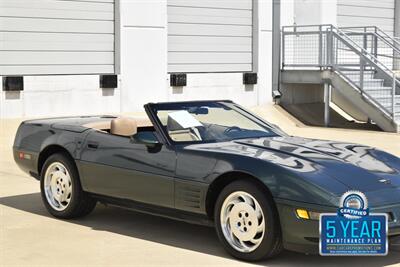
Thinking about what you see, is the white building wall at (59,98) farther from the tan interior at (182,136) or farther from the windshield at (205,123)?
the tan interior at (182,136)

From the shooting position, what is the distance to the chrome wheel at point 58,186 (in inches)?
296

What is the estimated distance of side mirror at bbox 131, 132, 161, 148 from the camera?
6.69 meters

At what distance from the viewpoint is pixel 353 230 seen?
556 cm

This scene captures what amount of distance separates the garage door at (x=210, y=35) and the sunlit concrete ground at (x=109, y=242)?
37.2 feet

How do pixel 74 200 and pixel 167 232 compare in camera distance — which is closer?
pixel 167 232

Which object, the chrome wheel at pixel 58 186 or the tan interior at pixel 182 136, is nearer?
the tan interior at pixel 182 136

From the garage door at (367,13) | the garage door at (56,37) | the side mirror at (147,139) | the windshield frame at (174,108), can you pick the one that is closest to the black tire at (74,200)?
the side mirror at (147,139)

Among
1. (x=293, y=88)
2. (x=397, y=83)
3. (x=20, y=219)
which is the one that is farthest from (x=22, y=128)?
(x=293, y=88)

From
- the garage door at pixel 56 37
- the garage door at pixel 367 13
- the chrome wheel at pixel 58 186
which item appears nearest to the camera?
the chrome wheel at pixel 58 186

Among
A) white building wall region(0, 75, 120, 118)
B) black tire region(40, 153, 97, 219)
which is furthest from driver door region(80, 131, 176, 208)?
white building wall region(0, 75, 120, 118)

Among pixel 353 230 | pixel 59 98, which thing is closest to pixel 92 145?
pixel 353 230

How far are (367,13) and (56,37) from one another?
Answer: 11937 millimetres

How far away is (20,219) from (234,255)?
262 centimetres

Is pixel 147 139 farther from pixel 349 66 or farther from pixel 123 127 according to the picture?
pixel 349 66
